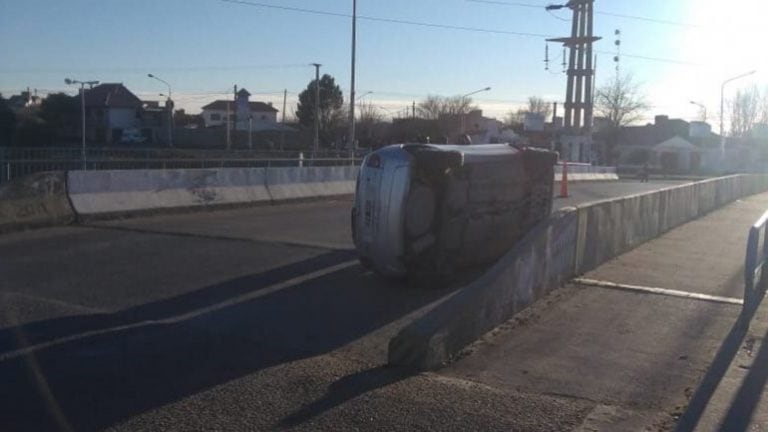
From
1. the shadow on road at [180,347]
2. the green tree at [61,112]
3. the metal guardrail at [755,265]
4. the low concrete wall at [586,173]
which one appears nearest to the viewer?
the shadow on road at [180,347]

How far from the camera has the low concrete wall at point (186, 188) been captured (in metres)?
16.5

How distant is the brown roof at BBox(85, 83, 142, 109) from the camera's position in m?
78.5

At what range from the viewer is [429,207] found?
10977 millimetres

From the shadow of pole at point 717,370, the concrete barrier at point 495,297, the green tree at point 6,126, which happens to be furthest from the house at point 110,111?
the shadow of pole at point 717,370

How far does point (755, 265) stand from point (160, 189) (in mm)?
12090

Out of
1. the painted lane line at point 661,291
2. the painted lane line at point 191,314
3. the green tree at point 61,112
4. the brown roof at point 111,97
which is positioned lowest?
the painted lane line at point 661,291

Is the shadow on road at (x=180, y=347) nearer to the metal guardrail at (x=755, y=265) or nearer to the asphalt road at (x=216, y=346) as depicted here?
the asphalt road at (x=216, y=346)

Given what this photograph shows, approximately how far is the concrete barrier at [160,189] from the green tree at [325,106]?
2730 inches

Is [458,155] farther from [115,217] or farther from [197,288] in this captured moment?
[115,217]

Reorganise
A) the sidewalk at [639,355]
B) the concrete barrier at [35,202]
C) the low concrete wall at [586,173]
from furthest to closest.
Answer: the low concrete wall at [586,173] < the concrete barrier at [35,202] < the sidewalk at [639,355]

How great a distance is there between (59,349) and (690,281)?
8.91 metres

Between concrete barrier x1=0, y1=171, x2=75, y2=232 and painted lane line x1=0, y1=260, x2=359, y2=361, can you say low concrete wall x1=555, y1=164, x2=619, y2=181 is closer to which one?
concrete barrier x1=0, y1=171, x2=75, y2=232

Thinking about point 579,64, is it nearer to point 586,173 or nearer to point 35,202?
point 586,173

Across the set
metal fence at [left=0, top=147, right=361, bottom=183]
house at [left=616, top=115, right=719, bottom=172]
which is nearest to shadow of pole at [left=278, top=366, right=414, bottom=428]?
metal fence at [left=0, top=147, right=361, bottom=183]
